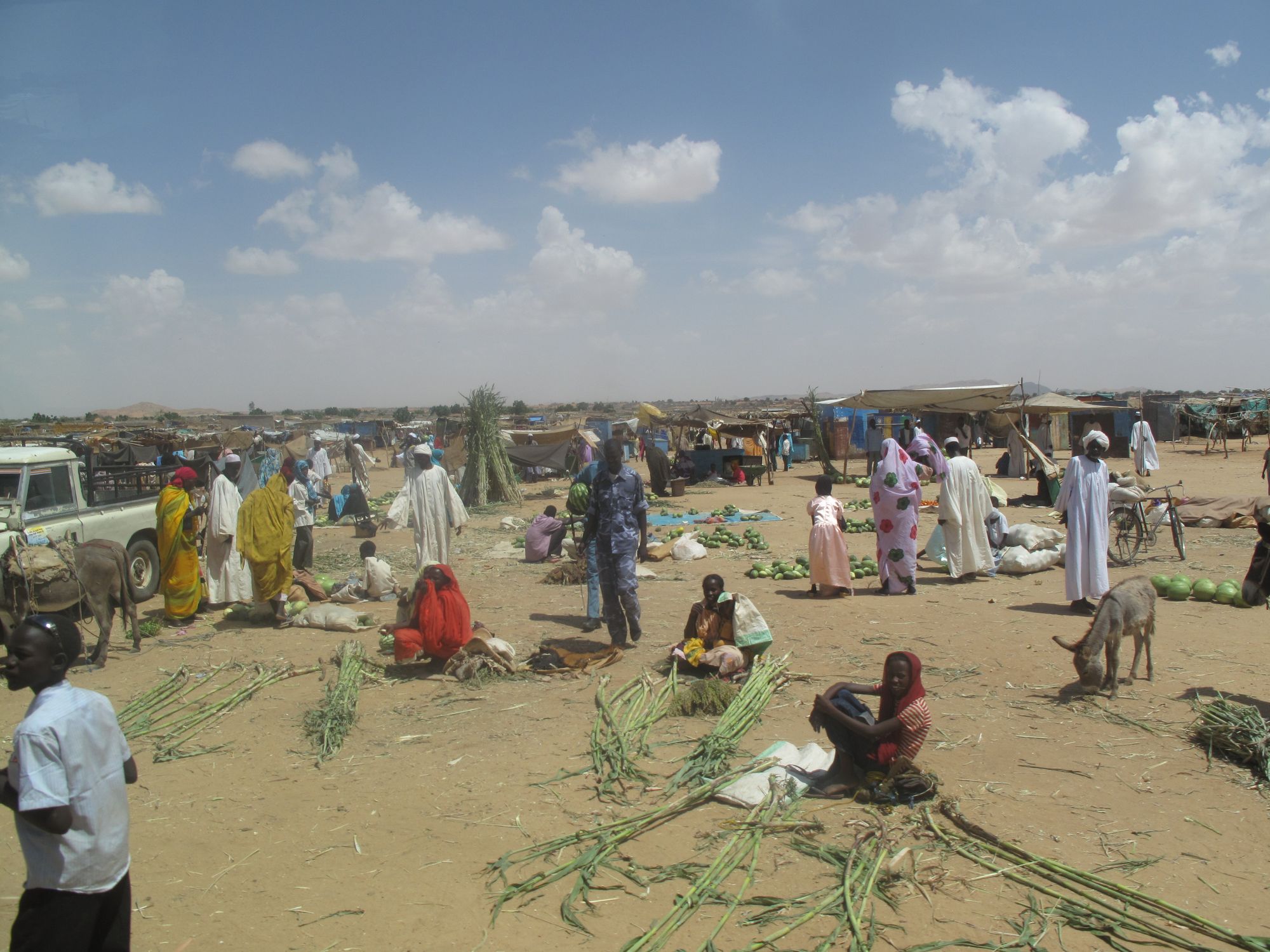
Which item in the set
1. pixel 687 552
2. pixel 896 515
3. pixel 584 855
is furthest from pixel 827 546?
pixel 584 855

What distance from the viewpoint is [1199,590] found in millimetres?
8398

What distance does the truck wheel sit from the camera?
32.5 feet

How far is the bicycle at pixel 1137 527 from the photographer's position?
413 inches

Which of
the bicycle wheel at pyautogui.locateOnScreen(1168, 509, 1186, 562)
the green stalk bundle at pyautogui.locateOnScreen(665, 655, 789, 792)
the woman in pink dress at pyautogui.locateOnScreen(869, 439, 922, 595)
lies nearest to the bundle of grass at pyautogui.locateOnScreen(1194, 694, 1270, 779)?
the green stalk bundle at pyautogui.locateOnScreen(665, 655, 789, 792)

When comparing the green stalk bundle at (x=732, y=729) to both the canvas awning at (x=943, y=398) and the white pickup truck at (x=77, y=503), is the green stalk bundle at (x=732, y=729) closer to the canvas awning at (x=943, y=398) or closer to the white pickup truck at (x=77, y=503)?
the white pickup truck at (x=77, y=503)

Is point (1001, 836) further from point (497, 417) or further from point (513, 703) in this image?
point (497, 417)

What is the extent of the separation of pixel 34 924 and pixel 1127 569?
429 inches

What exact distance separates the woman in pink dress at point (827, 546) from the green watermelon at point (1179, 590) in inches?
123

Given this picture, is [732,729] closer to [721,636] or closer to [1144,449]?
[721,636]

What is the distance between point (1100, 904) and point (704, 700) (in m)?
2.66

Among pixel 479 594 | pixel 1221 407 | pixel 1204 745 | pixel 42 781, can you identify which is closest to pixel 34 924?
pixel 42 781

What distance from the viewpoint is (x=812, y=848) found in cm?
380

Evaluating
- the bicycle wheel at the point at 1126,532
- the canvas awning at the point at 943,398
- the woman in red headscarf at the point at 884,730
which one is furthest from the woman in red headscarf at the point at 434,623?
the canvas awning at the point at 943,398

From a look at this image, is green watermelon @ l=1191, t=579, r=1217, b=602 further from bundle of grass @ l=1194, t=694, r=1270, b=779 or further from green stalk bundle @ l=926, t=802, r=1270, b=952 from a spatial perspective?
green stalk bundle @ l=926, t=802, r=1270, b=952
